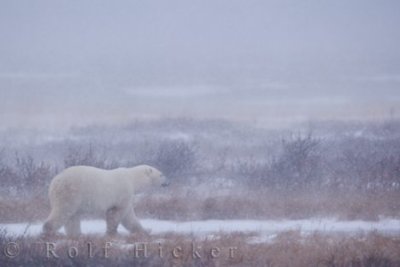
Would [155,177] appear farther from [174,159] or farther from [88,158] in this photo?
[88,158]

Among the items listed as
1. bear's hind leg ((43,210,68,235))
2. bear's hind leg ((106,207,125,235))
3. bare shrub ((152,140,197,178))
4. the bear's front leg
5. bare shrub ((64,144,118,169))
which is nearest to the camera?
bear's hind leg ((43,210,68,235))

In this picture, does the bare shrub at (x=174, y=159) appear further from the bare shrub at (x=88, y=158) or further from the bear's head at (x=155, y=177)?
the bear's head at (x=155, y=177)

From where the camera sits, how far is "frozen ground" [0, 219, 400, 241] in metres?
8.06

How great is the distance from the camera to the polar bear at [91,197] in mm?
7246

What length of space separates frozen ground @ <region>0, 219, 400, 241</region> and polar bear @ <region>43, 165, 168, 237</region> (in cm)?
40

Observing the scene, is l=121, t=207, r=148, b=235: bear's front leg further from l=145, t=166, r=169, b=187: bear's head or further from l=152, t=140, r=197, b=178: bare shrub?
l=152, t=140, r=197, b=178: bare shrub

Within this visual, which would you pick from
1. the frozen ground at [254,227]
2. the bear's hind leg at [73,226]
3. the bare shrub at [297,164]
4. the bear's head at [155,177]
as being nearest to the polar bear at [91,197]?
the bear's hind leg at [73,226]

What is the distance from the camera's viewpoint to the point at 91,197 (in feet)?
24.5

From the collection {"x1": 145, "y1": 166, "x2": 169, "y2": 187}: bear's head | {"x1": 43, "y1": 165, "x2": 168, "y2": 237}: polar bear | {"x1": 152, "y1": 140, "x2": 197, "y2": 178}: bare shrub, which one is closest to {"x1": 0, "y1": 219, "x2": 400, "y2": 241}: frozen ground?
{"x1": 43, "y1": 165, "x2": 168, "y2": 237}: polar bear

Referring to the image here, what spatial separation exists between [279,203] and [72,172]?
→ 12.0 ft

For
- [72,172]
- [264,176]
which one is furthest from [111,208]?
[264,176]

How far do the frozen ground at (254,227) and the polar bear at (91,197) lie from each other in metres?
0.40

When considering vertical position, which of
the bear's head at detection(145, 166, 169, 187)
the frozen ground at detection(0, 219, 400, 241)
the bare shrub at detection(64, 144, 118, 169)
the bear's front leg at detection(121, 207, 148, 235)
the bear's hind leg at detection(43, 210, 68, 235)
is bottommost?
the frozen ground at detection(0, 219, 400, 241)

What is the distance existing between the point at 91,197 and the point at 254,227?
2.52m
